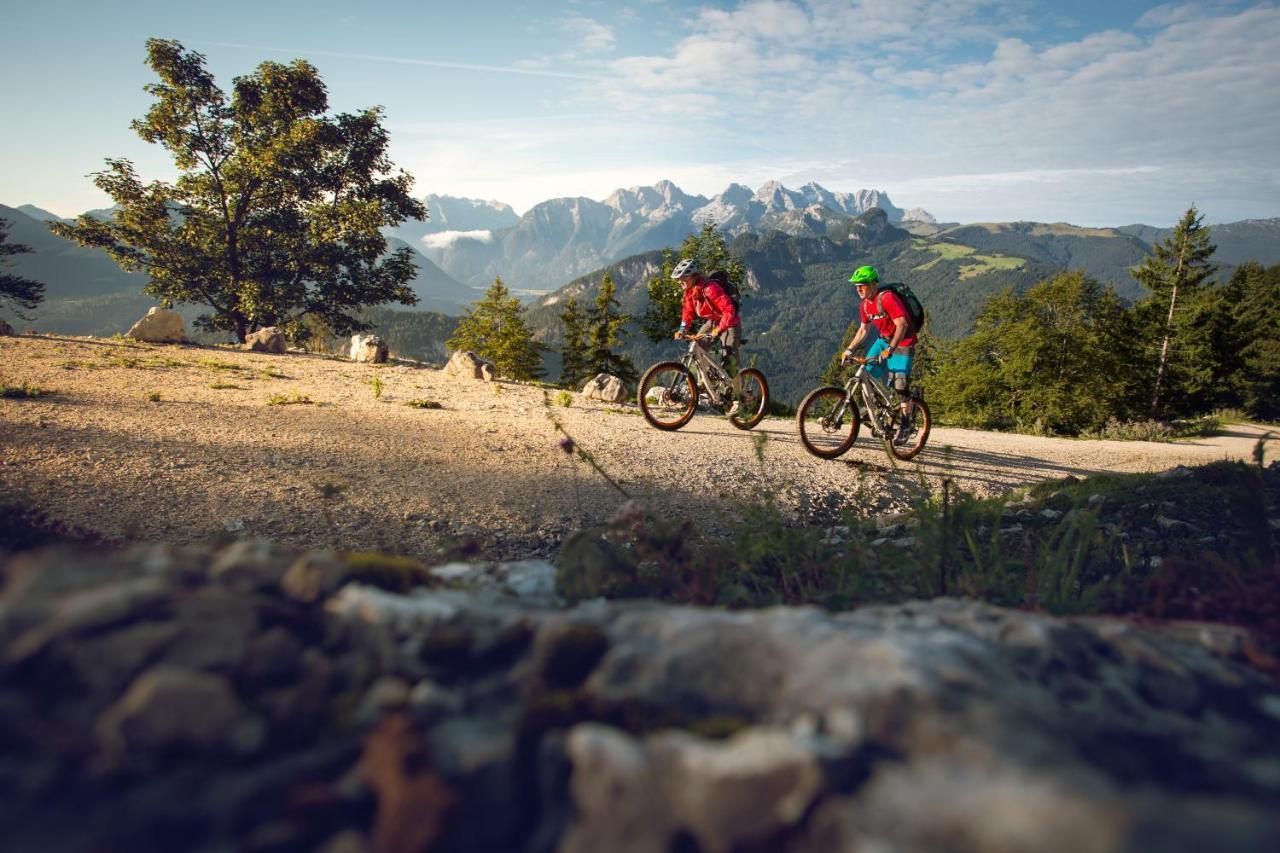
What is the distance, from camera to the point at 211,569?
2.06 metres

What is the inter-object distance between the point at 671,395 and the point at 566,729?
9.60 meters

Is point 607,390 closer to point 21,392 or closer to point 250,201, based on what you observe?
point 21,392

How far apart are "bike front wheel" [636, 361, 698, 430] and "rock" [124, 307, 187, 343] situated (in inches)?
660

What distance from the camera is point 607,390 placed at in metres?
15.1

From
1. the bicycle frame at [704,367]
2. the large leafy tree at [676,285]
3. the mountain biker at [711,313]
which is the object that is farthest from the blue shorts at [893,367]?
the large leafy tree at [676,285]

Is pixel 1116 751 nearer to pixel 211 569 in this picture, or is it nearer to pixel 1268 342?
pixel 211 569

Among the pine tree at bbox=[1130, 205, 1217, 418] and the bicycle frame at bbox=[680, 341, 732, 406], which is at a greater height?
the pine tree at bbox=[1130, 205, 1217, 418]

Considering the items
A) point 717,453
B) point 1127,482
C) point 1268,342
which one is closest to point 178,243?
point 717,453

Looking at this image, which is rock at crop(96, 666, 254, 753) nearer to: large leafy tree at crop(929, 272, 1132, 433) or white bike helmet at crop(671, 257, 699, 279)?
white bike helmet at crop(671, 257, 699, 279)

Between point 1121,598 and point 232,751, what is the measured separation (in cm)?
398

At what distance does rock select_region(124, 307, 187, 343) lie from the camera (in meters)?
18.5

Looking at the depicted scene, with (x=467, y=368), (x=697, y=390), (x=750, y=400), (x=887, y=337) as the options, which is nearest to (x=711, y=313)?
(x=697, y=390)

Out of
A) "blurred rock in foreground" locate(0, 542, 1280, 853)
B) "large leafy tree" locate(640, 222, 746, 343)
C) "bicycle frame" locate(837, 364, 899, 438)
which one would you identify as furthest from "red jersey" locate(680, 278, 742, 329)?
"large leafy tree" locate(640, 222, 746, 343)

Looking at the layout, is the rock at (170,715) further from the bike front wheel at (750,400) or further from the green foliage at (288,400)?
the green foliage at (288,400)
